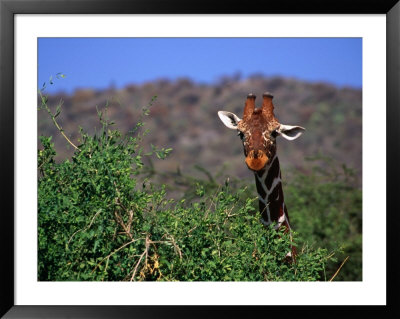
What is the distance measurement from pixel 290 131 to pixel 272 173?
0.40 metres

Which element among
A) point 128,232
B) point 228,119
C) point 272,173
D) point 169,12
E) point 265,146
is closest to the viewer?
point 169,12

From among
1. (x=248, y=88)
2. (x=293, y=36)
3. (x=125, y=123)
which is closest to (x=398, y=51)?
(x=293, y=36)

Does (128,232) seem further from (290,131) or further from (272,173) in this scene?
(290,131)

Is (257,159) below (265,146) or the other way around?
below

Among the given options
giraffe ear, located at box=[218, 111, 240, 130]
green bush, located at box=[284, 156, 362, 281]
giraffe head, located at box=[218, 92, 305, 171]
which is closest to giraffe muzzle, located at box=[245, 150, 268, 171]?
giraffe head, located at box=[218, 92, 305, 171]

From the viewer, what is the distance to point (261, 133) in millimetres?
6055

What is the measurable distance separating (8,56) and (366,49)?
2.20 meters

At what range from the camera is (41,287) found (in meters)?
4.48

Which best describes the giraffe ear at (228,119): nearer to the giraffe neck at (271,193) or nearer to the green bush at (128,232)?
the giraffe neck at (271,193)

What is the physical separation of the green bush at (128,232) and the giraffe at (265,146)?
0.59 m

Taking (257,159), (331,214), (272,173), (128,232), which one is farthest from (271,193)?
(331,214)

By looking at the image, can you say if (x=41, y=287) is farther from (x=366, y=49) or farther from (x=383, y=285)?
(x=366, y=49)

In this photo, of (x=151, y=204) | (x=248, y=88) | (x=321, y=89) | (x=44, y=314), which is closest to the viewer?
(x=44, y=314)

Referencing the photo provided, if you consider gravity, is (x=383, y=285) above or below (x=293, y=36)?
below
